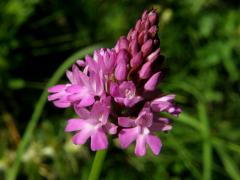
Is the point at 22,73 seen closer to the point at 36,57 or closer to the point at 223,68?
the point at 36,57

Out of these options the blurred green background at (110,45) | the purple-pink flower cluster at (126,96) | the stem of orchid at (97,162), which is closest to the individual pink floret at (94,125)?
the purple-pink flower cluster at (126,96)

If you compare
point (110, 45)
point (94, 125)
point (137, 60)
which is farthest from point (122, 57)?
point (110, 45)

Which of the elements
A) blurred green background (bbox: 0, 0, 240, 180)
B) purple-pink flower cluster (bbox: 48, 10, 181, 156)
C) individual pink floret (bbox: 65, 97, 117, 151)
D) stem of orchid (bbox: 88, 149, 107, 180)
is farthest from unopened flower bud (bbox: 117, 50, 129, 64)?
blurred green background (bbox: 0, 0, 240, 180)

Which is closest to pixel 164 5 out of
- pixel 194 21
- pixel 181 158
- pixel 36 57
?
pixel 194 21

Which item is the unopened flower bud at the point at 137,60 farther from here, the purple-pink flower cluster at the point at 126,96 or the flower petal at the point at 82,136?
the flower petal at the point at 82,136

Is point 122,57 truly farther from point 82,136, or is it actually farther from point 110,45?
point 110,45

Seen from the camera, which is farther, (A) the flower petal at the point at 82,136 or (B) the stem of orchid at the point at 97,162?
(B) the stem of orchid at the point at 97,162
